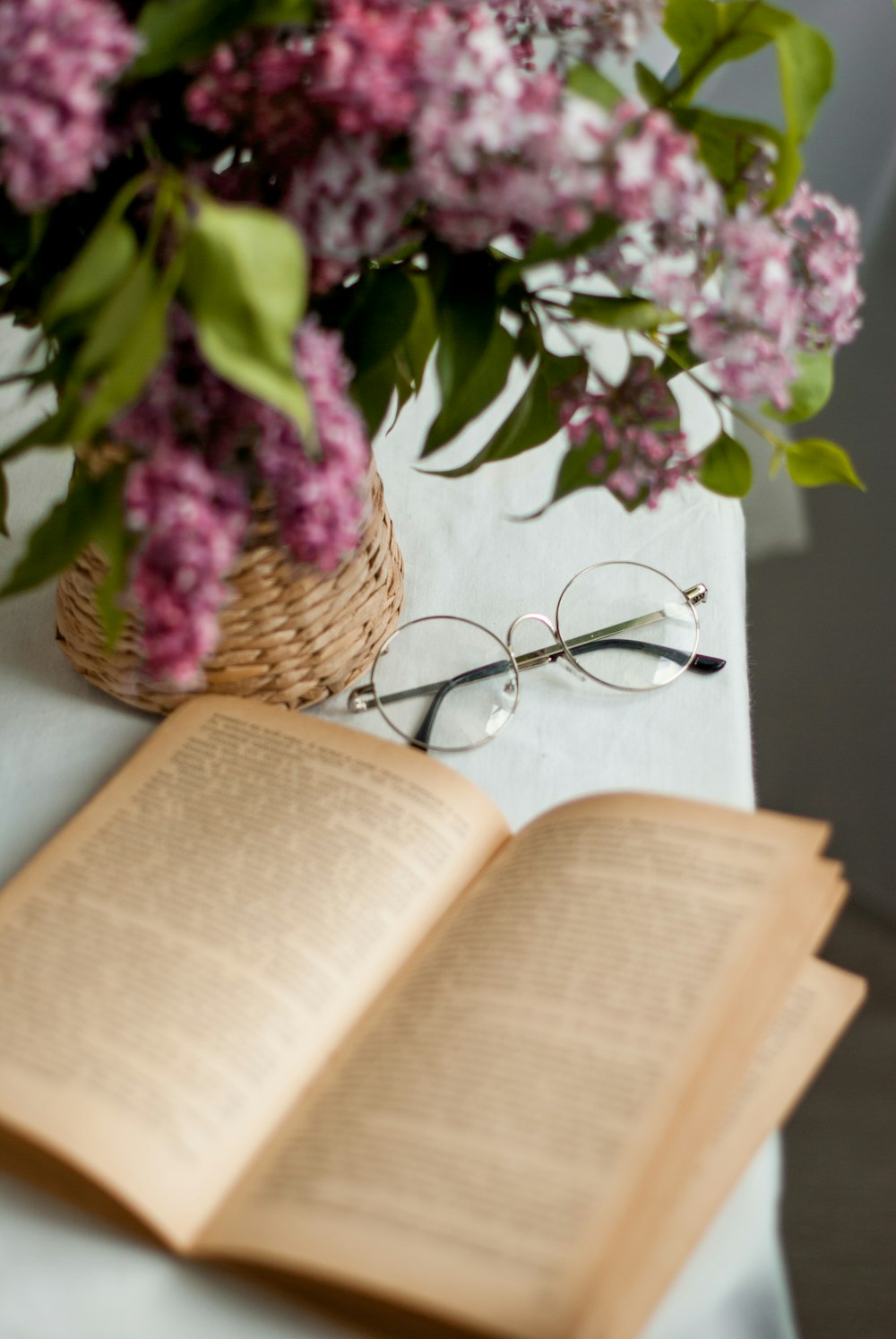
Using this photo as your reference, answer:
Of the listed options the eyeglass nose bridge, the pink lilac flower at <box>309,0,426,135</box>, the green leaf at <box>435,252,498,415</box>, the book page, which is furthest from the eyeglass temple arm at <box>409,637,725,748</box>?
the pink lilac flower at <box>309,0,426,135</box>

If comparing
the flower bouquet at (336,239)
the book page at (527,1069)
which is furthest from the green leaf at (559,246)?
the book page at (527,1069)

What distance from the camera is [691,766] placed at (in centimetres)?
66

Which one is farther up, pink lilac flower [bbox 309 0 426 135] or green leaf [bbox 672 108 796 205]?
pink lilac flower [bbox 309 0 426 135]

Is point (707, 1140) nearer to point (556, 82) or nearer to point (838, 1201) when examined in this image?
point (556, 82)

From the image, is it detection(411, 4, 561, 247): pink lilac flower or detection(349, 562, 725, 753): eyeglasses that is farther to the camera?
detection(349, 562, 725, 753): eyeglasses

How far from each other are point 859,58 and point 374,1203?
133 cm

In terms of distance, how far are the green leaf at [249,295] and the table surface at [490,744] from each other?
342 millimetres

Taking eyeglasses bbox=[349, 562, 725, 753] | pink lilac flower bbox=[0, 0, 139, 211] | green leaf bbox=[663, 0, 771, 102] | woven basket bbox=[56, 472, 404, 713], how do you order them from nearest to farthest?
pink lilac flower bbox=[0, 0, 139, 211] < green leaf bbox=[663, 0, 771, 102] < woven basket bbox=[56, 472, 404, 713] < eyeglasses bbox=[349, 562, 725, 753]

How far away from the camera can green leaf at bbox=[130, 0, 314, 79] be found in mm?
391

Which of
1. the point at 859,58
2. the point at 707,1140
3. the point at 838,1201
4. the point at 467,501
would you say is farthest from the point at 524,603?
the point at 859,58

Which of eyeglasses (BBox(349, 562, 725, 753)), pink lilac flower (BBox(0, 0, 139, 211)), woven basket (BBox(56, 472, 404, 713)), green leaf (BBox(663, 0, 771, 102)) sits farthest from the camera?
eyeglasses (BBox(349, 562, 725, 753))

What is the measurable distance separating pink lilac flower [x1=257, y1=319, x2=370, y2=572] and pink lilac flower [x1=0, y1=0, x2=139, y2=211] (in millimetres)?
97

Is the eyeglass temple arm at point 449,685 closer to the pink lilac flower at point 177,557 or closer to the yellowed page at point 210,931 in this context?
the yellowed page at point 210,931

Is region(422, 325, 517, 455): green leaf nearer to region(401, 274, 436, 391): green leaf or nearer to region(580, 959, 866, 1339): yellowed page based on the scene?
region(401, 274, 436, 391): green leaf
